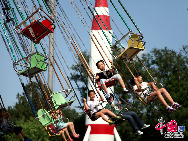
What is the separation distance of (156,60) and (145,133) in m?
10.5

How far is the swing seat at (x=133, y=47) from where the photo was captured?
1084 centimetres

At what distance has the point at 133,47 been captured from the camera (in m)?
10.9

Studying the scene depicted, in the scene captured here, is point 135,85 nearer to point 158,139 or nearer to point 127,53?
point 127,53

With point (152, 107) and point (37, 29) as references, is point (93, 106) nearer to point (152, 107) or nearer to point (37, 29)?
point (37, 29)

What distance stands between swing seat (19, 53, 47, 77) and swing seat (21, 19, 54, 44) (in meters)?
0.66

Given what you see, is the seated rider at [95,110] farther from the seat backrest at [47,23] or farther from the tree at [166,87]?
the tree at [166,87]

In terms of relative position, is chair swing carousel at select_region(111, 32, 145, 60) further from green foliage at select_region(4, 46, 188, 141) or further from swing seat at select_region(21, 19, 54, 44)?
green foliage at select_region(4, 46, 188, 141)

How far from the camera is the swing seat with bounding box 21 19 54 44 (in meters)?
10.8

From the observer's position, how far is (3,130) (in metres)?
11.7

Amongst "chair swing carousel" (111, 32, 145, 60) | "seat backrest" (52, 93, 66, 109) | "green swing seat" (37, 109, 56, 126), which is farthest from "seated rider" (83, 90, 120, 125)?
"green swing seat" (37, 109, 56, 126)

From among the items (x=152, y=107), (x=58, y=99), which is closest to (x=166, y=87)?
(x=152, y=107)

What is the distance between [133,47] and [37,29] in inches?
117

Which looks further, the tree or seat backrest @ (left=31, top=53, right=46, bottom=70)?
the tree

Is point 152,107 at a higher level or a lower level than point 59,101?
lower
